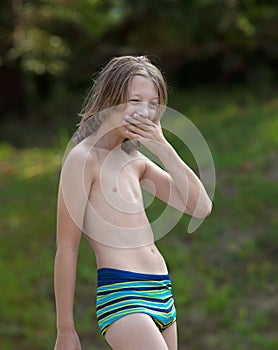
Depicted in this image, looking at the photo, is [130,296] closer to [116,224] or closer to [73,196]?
[116,224]

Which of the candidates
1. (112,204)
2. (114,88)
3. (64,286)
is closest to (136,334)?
(64,286)

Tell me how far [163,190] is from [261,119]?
658cm

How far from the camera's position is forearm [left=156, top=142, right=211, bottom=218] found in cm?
237

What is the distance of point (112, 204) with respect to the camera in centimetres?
232

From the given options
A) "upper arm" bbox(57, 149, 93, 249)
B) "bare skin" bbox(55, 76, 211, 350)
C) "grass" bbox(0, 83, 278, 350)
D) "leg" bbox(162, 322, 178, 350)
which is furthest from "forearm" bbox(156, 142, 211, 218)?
"grass" bbox(0, 83, 278, 350)

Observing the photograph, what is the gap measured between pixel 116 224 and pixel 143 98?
0.37 m

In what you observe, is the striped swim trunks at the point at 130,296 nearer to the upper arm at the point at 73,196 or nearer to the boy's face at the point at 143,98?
the upper arm at the point at 73,196

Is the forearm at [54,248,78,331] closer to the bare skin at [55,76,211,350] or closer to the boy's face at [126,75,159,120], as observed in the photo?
the bare skin at [55,76,211,350]

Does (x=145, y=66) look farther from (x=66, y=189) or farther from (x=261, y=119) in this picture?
(x=261, y=119)

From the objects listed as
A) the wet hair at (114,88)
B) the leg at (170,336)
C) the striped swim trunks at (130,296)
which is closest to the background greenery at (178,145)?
the leg at (170,336)

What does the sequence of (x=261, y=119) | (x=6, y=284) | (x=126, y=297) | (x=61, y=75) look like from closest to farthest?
(x=126, y=297) → (x=6, y=284) → (x=261, y=119) → (x=61, y=75)

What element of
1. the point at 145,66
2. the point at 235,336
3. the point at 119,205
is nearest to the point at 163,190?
the point at 119,205

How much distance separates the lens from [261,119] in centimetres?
893

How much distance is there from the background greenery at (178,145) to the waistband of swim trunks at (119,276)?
10.8 ft
